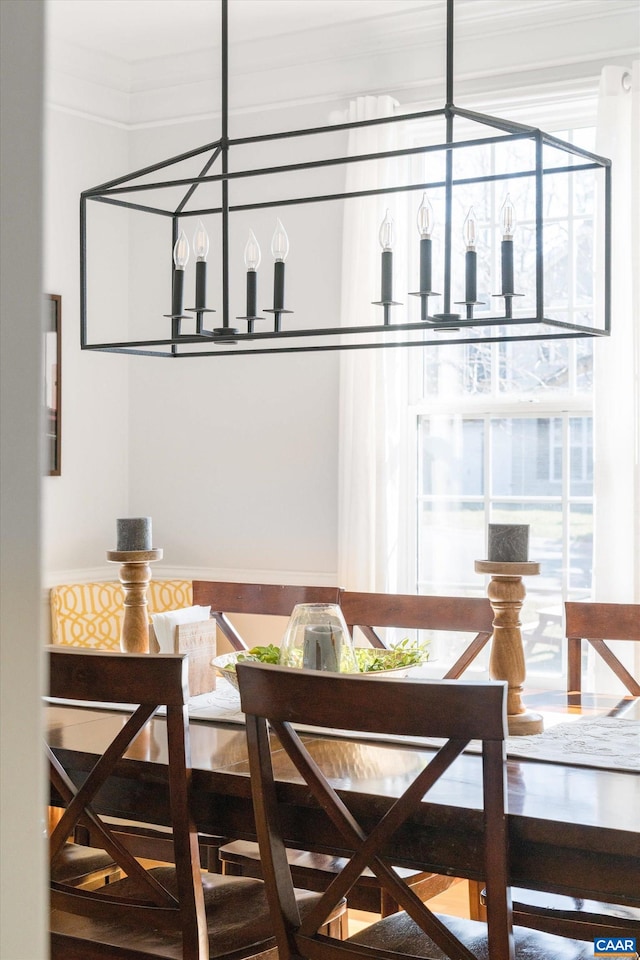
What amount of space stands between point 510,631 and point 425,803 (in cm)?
57

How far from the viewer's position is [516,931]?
183 centimetres

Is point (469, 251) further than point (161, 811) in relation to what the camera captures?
Yes

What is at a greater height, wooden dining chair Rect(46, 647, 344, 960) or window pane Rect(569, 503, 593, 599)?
window pane Rect(569, 503, 593, 599)

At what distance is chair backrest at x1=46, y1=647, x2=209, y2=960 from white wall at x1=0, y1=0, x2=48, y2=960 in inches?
54.6

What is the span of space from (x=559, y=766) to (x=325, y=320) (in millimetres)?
2816

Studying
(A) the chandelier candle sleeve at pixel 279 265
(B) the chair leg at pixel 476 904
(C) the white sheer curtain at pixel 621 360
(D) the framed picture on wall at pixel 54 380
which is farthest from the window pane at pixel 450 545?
(A) the chandelier candle sleeve at pixel 279 265

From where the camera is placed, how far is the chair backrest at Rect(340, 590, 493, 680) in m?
2.79

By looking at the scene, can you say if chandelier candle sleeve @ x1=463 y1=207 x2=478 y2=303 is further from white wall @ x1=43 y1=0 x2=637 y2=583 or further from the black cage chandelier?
white wall @ x1=43 y1=0 x2=637 y2=583

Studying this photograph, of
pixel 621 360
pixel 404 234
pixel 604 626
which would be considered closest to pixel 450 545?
pixel 621 360

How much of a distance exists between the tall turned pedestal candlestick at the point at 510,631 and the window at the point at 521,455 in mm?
1893

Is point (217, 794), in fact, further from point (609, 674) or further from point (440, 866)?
point (609, 674)

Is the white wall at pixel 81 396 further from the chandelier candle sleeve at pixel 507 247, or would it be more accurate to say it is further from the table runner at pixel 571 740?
the chandelier candle sleeve at pixel 507 247

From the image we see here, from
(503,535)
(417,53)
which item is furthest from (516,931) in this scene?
(417,53)

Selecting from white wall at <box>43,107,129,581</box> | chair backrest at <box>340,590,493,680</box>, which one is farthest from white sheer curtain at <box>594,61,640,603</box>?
white wall at <box>43,107,129,581</box>
